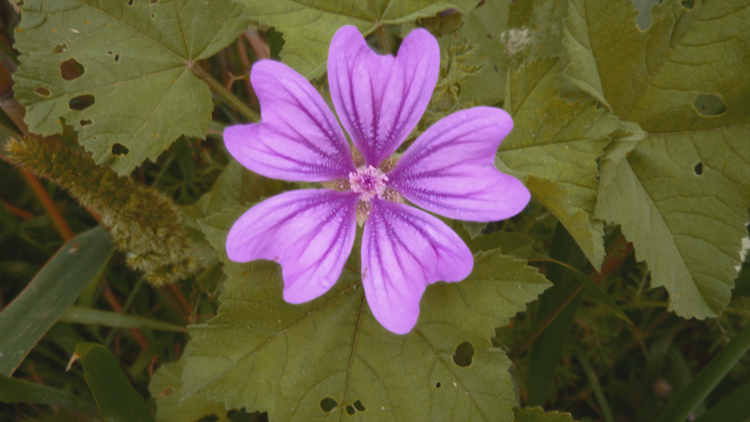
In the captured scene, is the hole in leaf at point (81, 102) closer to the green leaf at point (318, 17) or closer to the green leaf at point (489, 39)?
the green leaf at point (318, 17)

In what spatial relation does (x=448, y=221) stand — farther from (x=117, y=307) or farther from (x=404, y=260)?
(x=117, y=307)

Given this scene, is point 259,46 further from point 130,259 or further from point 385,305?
point 385,305

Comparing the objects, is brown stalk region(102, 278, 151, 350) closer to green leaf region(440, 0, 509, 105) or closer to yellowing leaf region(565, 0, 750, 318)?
green leaf region(440, 0, 509, 105)

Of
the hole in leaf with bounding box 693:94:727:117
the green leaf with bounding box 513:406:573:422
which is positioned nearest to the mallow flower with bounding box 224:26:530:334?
the green leaf with bounding box 513:406:573:422

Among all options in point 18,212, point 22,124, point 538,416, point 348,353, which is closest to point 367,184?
point 348,353

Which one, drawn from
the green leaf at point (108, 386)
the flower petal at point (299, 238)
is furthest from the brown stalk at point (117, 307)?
the flower petal at point (299, 238)
